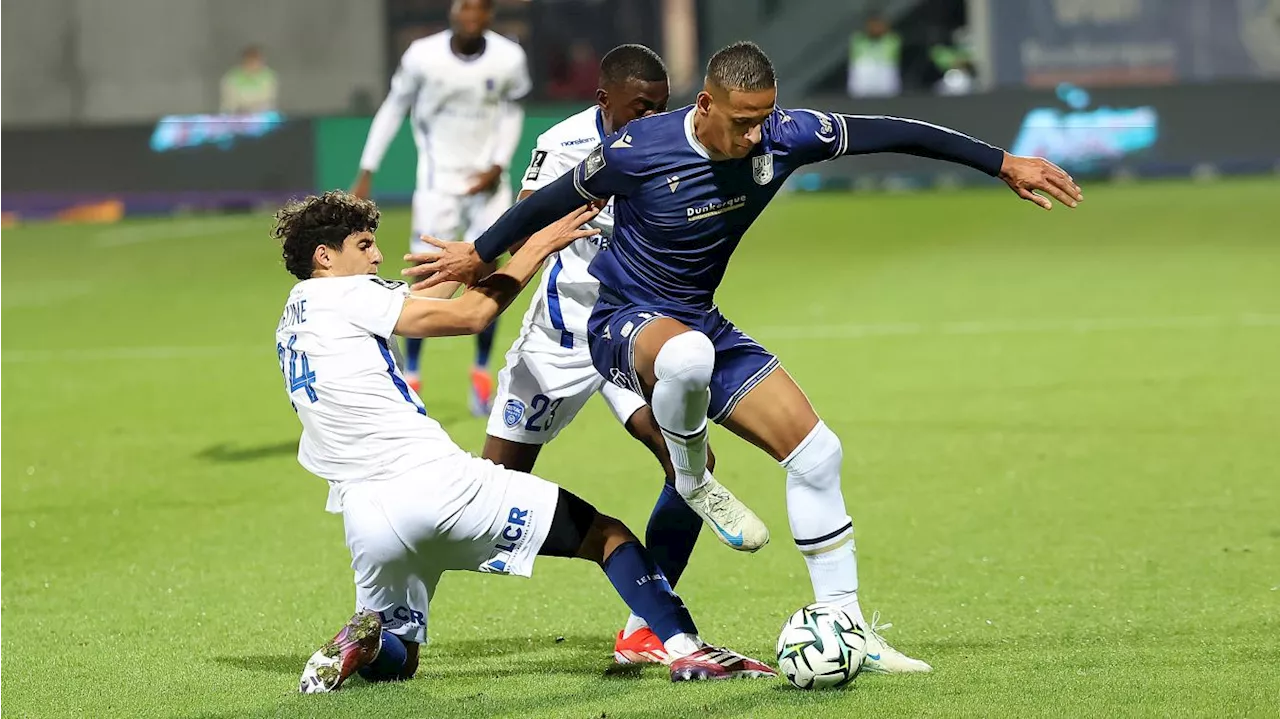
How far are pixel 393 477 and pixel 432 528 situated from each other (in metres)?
0.20

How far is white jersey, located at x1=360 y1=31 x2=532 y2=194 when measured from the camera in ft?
41.1

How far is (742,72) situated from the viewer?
5770 millimetres

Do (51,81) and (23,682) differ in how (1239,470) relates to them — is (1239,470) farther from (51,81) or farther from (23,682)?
(51,81)

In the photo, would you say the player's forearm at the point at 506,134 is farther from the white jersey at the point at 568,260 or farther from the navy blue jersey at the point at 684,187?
the navy blue jersey at the point at 684,187

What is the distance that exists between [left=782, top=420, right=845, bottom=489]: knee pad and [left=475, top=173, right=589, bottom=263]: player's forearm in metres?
1.08

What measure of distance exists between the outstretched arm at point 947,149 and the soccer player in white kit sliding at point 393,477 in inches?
40.3

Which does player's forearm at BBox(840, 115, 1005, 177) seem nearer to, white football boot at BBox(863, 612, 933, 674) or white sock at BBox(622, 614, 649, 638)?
white football boot at BBox(863, 612, 933, 674)

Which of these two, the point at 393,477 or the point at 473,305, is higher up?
the point at 473,305

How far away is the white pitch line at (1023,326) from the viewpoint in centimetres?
1465

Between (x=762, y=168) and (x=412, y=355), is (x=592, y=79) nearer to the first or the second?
(x=412, y=355)

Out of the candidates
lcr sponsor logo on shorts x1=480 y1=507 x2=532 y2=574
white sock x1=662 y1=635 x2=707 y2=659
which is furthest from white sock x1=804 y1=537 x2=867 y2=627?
lcr sponsor logo on shorts x1=480 y1=507 x2=532 y2=574

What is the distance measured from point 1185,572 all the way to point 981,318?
8.20 m

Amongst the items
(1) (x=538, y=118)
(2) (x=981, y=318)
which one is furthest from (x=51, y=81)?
(2) (x=981, y=318)

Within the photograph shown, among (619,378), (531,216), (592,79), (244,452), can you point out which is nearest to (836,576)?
(619,378)
